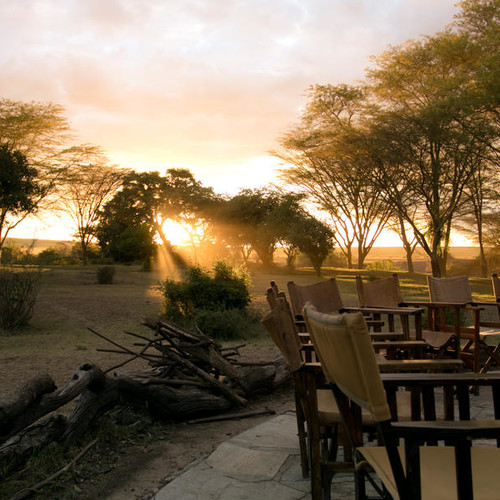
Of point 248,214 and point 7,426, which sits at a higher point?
point 248,214

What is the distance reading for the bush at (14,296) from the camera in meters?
8.84

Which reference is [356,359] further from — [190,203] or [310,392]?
[190,203]

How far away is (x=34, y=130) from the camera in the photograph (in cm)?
2727

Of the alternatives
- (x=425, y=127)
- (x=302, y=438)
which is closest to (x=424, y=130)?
(x=425, y=127)

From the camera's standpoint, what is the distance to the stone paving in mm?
2488

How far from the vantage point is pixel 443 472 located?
1537mm

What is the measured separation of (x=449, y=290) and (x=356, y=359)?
416cm

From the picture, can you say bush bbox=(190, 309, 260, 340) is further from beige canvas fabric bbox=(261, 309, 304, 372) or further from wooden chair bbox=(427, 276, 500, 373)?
beige canvas fabric bbox=(261, 309, 304, 372)

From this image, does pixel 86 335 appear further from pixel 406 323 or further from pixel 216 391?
pixel 406 323

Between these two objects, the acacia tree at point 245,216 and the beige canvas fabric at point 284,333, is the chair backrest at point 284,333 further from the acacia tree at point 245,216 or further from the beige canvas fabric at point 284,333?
the acacia tree at point 245,216

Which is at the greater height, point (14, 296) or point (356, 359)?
point (356, 359)

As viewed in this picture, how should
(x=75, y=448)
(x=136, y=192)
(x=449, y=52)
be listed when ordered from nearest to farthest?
(x=75, y=448)
(x=449, y=52)
(x=136, y=192)

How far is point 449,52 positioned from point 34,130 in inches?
807

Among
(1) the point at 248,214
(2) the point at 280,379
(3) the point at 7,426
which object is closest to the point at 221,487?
(3) the point at 7,426
